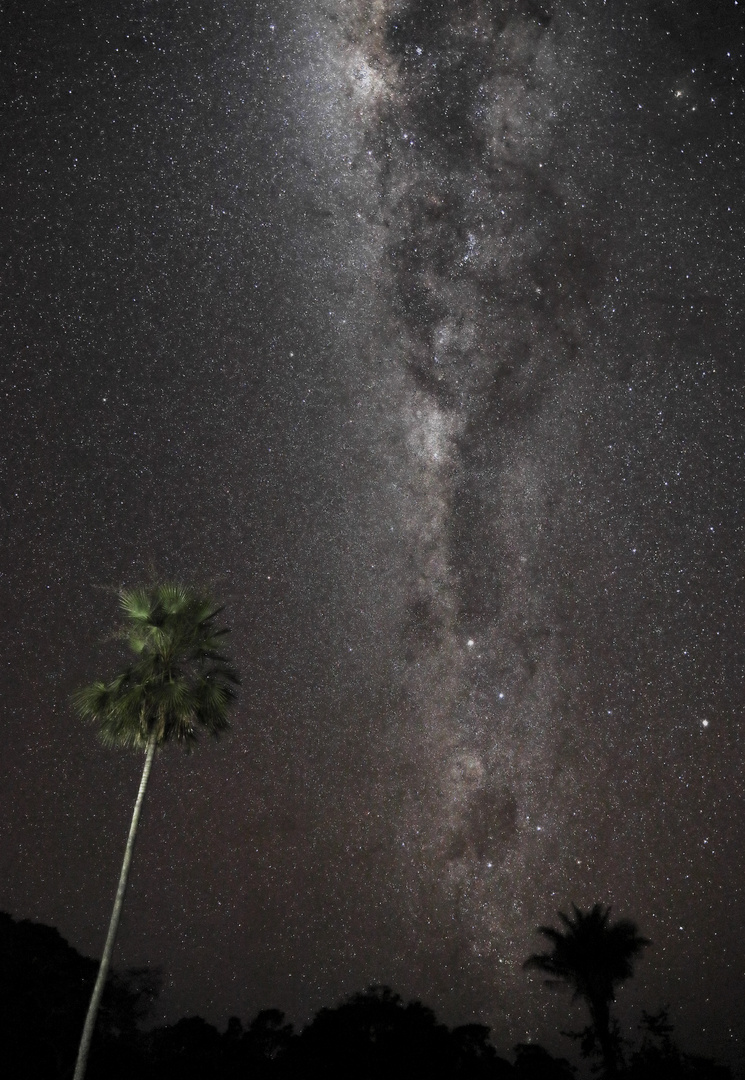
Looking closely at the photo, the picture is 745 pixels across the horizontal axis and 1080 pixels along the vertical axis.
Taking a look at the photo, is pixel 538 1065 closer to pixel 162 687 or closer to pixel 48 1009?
pixel 48 1009

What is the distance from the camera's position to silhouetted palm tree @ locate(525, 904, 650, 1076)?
30.3m

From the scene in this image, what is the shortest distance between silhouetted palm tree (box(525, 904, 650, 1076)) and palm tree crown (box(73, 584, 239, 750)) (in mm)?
21755

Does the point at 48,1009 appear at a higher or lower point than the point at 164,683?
lower

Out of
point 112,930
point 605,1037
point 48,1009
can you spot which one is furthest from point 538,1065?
point 112,930

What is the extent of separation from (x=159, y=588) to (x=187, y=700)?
221 cm

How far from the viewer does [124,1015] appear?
28.3 m

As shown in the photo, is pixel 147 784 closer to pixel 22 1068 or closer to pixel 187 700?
pixel 187 700

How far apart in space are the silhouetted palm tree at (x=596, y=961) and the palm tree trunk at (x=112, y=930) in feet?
71.0

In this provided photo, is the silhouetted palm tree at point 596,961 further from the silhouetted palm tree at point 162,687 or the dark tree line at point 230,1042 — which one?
the silhouetted palm tree at point 162,687

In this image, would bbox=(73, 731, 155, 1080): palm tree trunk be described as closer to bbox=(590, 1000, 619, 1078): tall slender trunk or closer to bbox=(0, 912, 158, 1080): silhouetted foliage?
bbox=(0, 912, 158, 1080): silhouetted foliage

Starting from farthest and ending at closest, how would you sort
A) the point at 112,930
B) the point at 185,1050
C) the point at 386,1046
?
the point at 386,1046 < the point at 185,1050 < the point at 112,930

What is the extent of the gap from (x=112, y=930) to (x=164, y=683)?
419cm

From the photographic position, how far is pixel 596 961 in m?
31.3

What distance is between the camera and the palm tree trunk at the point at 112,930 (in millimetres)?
13469
